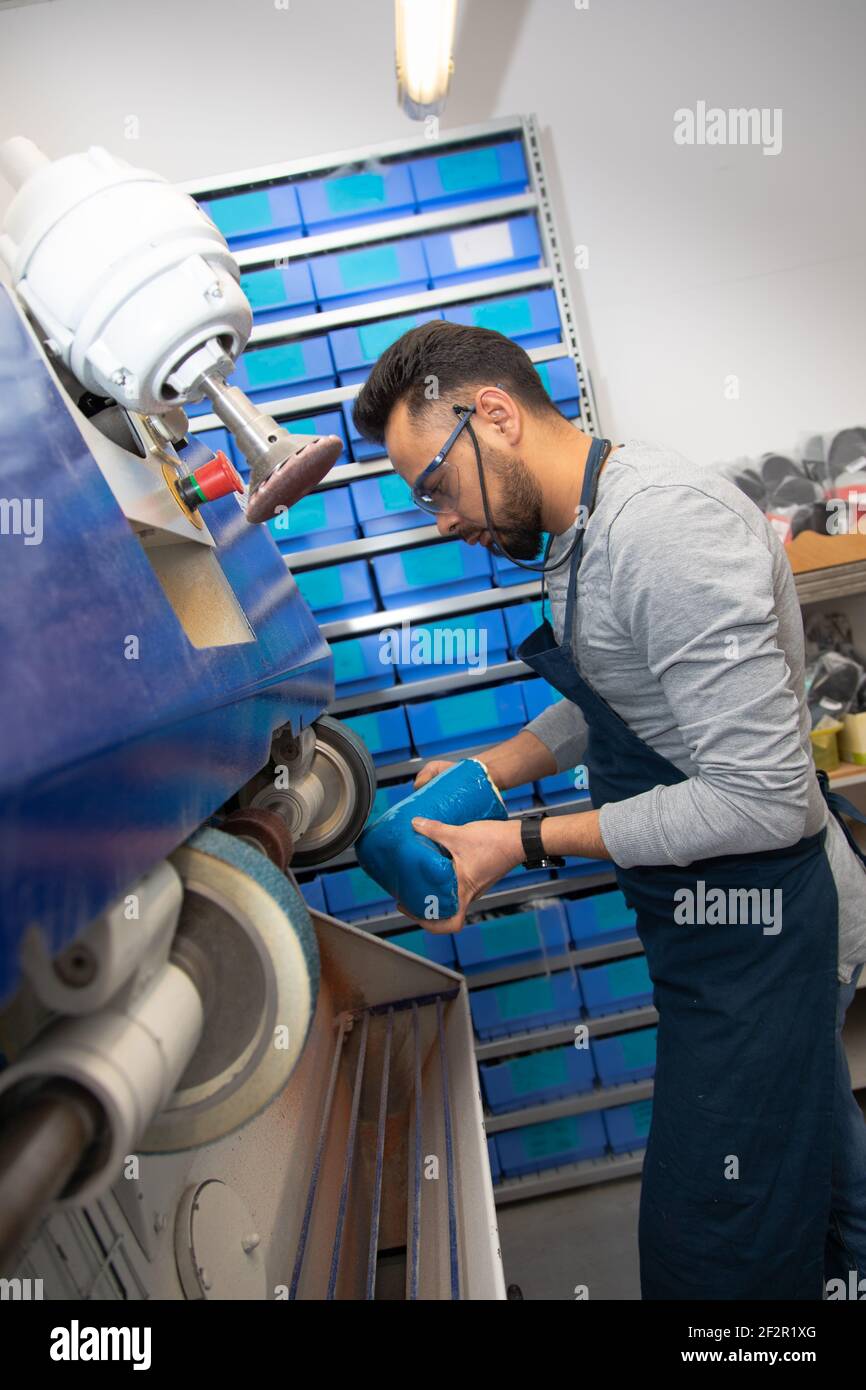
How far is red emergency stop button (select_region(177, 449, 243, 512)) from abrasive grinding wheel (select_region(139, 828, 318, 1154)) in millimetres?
459

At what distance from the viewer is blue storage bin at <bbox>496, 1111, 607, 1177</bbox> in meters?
2.40

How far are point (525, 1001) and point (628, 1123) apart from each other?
46 cm

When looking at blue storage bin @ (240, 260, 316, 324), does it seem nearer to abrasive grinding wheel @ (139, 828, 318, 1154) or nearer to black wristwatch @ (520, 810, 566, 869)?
black wristwatch @ (520, 810, 566, 869)

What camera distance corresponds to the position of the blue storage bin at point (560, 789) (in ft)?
7.41

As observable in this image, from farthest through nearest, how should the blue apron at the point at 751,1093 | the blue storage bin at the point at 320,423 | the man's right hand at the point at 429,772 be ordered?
the blue storage bin at the point at 320,423
the man's right hand at the point at 429,772
the blue apron at the point at 751,1093

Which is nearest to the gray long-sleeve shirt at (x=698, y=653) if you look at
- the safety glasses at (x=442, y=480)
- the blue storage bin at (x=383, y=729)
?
the safety glasses at (x=442, y=480)

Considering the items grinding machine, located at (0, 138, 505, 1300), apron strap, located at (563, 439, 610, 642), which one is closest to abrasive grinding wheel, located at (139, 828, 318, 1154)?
grinding machine, located at (0, 138, 505, 1300)

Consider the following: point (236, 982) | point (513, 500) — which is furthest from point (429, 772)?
point (236, 982)

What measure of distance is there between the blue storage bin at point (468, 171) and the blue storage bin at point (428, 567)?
81 cm

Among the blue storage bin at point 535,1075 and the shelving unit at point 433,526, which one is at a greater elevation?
the shelving unit at point 433,526

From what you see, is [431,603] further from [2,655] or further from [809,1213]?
[2,655]

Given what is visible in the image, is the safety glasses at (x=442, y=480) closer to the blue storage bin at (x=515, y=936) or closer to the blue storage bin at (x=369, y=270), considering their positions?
the blue storage bin at (x=369, y=270)

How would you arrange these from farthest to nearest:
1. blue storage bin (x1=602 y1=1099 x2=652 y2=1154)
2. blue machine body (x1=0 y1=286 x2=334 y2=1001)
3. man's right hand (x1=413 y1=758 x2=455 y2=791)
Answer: blue storage bin (x1=602 y1=1099 x2=652 y2=1154) → man's right hand (x1=413 y1=758 x2=455 y2=791) → blue machine body (x1=0 y1=286 x2=334 y2=1001)
